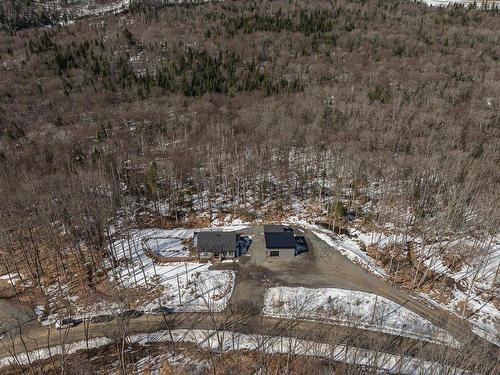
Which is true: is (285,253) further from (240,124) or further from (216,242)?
(240,124)

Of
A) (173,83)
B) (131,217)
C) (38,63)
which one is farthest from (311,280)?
(38,63)

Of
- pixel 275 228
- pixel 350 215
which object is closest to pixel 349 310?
pixel 275 228

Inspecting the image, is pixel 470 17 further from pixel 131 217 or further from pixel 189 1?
pixel 131 217

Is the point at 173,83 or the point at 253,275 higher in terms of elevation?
the point at 173,83

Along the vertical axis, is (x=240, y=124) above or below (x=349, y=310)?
above

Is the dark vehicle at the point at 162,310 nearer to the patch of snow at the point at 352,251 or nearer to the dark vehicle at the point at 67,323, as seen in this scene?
the dark vehicle at the point at 67,323

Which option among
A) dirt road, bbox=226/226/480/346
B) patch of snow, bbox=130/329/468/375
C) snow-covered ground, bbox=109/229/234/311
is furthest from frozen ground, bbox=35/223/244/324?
patch of snow, bbox=130/329/468/375
